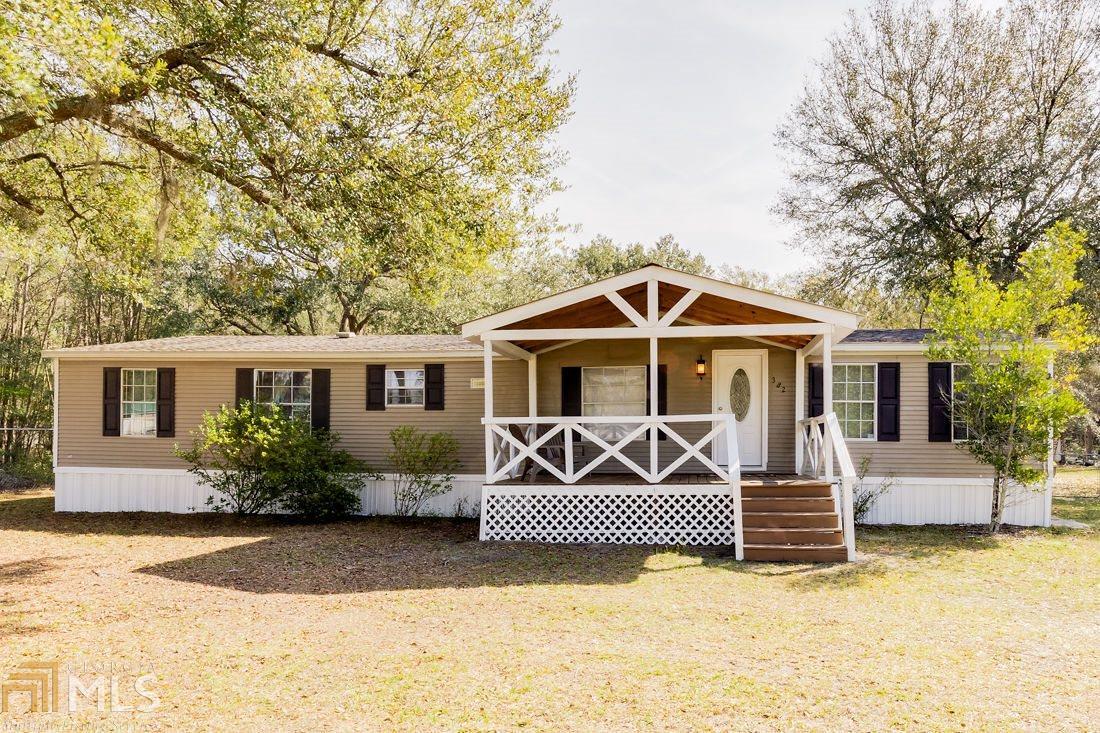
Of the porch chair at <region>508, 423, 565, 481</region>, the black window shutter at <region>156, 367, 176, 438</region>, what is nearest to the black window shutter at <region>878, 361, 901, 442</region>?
the porch chair at <region>508, 423, 565, 481</region>

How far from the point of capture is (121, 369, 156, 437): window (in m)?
12.3

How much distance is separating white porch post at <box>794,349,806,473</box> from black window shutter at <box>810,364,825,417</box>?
14 cm

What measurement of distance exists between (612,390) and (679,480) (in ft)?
7.75

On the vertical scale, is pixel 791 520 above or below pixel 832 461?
below

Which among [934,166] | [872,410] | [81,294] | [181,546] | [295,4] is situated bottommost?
[181,546]

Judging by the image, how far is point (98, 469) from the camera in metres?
12.4

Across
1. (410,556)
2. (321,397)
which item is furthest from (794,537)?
(321,397)

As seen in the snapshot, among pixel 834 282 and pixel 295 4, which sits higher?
pixel 295 4

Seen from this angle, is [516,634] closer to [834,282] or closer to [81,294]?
[834,282]

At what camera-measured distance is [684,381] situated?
1189cm

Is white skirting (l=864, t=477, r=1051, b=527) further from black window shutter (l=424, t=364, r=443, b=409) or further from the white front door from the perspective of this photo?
black window shutter (l=424, t=364, r=443, b=409)

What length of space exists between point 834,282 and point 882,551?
1114 cm

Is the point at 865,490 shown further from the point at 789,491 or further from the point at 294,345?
the point at 294,345

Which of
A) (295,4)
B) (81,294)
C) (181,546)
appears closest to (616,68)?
(295,4)
